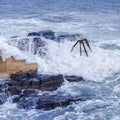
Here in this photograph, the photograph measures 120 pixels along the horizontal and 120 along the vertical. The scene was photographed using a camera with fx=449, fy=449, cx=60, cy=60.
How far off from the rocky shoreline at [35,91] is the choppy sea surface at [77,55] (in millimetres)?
241

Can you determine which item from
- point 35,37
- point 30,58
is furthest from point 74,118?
point 35,37

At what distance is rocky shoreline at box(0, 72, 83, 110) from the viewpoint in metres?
15.5

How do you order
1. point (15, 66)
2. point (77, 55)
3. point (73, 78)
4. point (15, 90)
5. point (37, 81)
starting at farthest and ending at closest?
point (77, 55) → point (73, 78) → point (15, 66) → point (37, 81) → point (15, 90)

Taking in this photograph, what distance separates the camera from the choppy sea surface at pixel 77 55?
1533 centimetres

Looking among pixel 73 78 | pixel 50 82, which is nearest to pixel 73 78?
pixel 73 78

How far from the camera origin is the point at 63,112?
50.1 ft

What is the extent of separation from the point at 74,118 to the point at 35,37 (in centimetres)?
727

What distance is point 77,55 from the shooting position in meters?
20.4

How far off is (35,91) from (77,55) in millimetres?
4842

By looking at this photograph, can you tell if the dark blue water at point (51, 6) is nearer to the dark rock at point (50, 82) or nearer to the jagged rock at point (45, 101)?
the dark rock at point (50, 82)

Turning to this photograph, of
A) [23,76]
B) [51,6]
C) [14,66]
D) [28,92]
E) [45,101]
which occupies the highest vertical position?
[51,6]

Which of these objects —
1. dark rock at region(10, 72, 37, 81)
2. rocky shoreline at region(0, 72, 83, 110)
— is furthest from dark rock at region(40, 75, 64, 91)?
dark rock at region(10, 72, 37, 81)

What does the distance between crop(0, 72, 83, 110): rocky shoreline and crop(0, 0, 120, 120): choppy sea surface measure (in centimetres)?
24

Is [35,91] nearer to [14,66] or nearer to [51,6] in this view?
[14,66]
